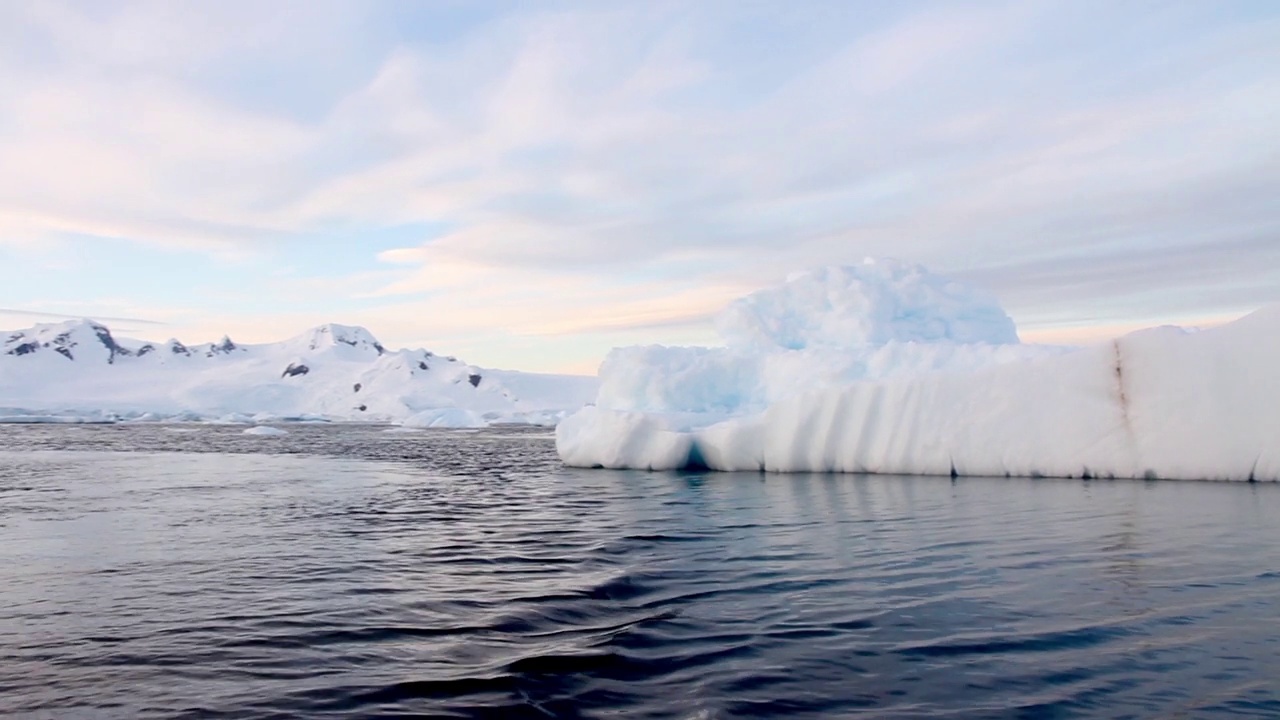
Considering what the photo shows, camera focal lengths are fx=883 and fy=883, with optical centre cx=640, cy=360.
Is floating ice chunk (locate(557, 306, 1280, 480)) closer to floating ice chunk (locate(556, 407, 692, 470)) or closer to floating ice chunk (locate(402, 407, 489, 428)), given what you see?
floating ice chunk (locate(556, 407, 692, 470))

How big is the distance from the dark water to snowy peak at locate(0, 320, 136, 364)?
142 m

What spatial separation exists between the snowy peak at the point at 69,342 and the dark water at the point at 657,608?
141820 millimetres

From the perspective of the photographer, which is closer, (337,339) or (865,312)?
(865,312)

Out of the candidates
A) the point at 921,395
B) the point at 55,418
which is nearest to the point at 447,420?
the point at 55,418

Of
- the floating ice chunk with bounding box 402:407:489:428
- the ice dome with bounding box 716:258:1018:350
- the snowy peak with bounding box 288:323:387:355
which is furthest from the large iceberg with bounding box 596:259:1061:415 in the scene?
the snowy peak with bounding box 288:323:387:355

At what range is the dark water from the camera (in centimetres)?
468

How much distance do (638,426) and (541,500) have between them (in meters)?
6.41

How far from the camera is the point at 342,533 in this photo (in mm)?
11250

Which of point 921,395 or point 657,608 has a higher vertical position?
point 921,395

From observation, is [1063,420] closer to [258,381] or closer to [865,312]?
[865,312]


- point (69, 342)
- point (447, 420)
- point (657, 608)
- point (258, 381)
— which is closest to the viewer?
point (657, 608)

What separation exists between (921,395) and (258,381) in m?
115

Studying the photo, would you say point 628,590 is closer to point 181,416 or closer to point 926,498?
point 926,498

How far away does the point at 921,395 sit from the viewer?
1744 centimetres
